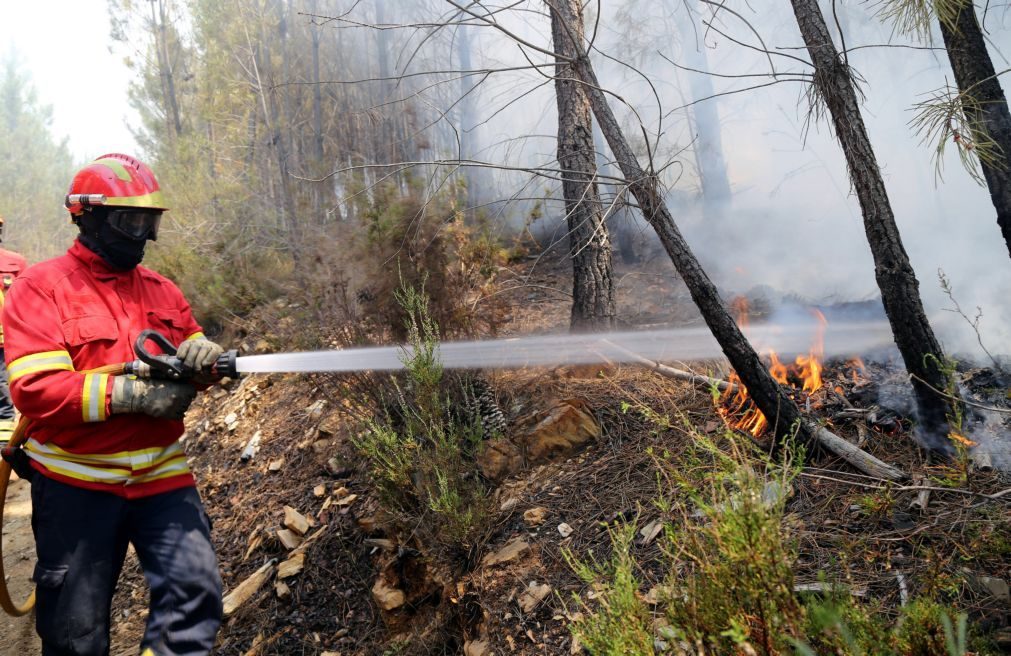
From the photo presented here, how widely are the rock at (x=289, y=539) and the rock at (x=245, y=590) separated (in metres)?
0.15

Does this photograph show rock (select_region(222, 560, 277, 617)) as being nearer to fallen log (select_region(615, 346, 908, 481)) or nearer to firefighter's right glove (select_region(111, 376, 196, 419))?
firefighter's right glove (select_region(111, 376, 196, 419))

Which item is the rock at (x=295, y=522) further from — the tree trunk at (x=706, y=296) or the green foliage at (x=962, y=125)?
the green foliage at (x=962, y=125)

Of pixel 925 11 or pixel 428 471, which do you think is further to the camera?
pixel 428 471

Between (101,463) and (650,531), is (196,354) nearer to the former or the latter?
(101,463)

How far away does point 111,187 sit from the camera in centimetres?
271

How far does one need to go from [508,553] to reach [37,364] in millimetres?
2168

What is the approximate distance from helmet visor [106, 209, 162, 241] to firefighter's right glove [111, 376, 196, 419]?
0.66 metres

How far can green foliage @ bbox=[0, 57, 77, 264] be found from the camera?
96.3 feet

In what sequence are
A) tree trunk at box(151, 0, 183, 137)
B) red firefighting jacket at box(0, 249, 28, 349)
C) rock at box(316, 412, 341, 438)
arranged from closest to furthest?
red firefighting jacket at box(0, 249, 28, 349), rock at box(316, 412, 341, 438), tree trunk at box(151, 0, 183, 137)

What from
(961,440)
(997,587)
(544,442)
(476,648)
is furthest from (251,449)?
(997,587)

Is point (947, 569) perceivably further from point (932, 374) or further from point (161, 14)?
point (161, 14)

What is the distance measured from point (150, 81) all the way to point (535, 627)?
64.9 feet

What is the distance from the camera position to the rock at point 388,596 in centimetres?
332

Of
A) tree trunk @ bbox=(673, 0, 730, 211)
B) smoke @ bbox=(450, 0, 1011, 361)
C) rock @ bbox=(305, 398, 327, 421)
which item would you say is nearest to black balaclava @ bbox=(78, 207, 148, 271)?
rock @ bbox=(305, 398, 327, 421)
